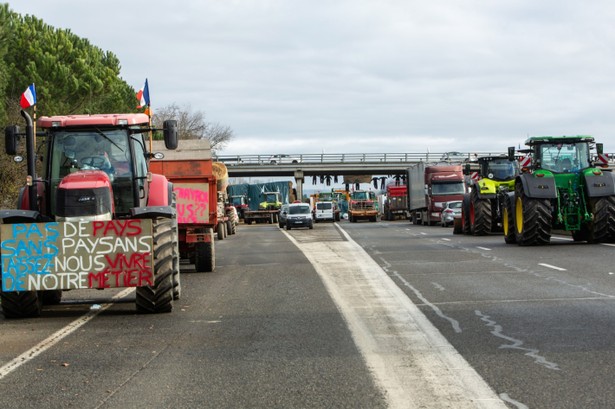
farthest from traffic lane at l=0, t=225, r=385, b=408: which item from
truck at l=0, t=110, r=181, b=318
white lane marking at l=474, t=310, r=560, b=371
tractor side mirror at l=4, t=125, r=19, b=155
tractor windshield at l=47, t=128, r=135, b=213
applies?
tractor side mirror at l=4, t=125, r=19, b=155

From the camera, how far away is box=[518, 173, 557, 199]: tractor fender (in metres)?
25.3

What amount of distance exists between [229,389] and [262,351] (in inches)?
70.8

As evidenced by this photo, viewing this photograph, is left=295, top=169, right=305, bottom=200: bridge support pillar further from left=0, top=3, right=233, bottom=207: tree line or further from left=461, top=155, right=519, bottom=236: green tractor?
left=461, top=155, right=519, bottom=236: green tractor

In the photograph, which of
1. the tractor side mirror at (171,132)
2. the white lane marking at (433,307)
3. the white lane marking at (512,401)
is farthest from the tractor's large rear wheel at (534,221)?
the white lane marking at (512,401)

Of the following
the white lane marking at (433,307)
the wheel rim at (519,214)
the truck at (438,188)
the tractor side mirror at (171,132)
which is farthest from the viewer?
the truck at (438,188)

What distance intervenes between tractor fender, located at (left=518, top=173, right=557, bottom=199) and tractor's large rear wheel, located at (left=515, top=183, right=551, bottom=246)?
0.18m

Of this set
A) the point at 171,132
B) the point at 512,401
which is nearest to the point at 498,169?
the point at 171,132

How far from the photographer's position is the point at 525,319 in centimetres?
1139

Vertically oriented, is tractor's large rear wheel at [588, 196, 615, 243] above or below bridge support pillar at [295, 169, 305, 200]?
below

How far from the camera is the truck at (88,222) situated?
12.5 metres

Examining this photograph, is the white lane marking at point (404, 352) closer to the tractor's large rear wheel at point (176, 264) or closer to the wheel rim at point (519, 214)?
the tractor's large rear wheel at point (176, 264)

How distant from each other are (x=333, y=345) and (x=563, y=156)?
18.3 meters

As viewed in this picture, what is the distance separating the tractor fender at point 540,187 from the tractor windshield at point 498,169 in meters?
9.19

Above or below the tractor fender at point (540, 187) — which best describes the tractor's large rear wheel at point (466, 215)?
→ below
